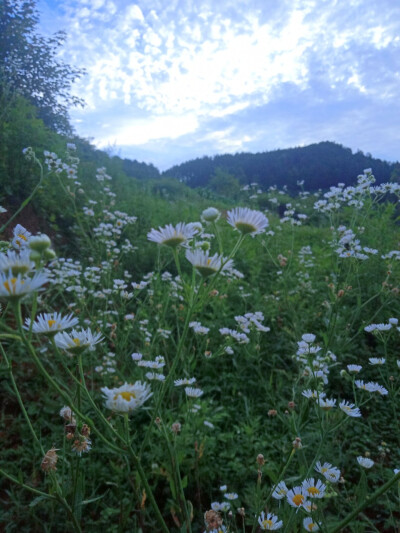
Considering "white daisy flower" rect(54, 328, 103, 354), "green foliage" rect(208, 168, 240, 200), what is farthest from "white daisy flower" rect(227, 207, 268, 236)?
"green foliage" rect(208, 168, 240, 200)

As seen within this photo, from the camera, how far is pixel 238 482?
175 centimetres

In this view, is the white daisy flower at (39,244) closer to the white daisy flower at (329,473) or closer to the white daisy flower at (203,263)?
the white daisy flower at (203,263)

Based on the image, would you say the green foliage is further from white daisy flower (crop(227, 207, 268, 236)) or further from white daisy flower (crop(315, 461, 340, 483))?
white daisy flower (crop(227, 207, 268, 236))

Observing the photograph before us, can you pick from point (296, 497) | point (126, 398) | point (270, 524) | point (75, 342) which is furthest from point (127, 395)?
point (270, 524)

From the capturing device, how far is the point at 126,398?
77 cm

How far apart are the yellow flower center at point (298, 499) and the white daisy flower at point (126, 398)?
600mm

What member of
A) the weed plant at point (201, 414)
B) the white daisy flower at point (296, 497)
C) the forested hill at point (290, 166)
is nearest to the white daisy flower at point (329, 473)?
the weed plant at point (201, 414)

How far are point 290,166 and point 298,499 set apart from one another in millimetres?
11733

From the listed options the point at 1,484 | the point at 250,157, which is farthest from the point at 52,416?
the point at 250,157

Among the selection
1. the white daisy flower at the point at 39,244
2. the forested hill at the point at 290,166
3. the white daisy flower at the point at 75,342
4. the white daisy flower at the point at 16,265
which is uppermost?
the forested hill at the point at 290,166

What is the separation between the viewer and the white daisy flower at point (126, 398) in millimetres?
713

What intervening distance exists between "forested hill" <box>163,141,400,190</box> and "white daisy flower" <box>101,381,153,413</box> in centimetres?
312

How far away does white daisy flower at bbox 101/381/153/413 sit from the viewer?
71 centimetres

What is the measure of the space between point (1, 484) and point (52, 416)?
16.0 inches
